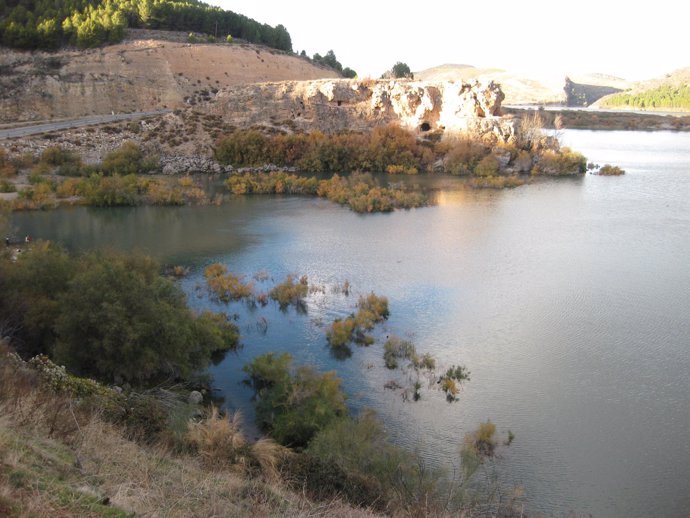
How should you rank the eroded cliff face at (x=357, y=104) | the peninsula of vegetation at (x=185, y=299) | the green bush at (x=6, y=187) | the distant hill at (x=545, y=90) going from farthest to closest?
the distant hill at (x=545, y=90), the eroded cliff face at (x=357, y=104), the green bush at (x=6, y=187), the peninsula of vegetation at (x=185, y=299)

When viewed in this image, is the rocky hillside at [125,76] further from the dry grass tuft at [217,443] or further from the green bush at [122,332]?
the dry grass tuft at [217,443]

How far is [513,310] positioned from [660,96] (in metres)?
133

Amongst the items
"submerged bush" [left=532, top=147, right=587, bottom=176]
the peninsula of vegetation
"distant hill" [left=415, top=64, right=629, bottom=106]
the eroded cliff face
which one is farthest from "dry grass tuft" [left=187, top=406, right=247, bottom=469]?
"distant hill" [left=415, top=64, right=629, bottom=106]

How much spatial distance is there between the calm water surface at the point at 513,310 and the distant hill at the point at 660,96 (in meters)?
105

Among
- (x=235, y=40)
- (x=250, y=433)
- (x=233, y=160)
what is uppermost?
(x=235, y=40)

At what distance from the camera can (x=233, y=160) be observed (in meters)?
43.3

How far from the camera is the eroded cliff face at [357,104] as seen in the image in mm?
46781

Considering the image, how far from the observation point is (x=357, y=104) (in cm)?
4953

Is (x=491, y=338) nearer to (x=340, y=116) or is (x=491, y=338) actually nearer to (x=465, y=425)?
(x=465, y=425)

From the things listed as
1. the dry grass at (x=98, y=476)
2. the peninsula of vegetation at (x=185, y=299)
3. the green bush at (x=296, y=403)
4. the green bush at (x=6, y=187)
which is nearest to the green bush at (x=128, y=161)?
the peninsula of vegetation at (x=185, y=299)

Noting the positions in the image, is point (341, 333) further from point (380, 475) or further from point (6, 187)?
point (6, 187)

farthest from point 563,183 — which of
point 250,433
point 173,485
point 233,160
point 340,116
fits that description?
point 173,485

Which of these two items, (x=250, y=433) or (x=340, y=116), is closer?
(x=250, y=433)

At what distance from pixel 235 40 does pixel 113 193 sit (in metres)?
40.4
